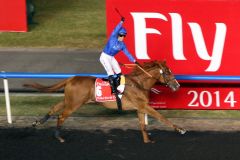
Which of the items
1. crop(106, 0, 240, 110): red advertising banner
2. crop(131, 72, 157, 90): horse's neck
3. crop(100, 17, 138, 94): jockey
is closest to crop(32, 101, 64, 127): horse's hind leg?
crop(100, 17, 138, 94): jockey

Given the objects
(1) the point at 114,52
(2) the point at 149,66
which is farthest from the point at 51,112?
(2) the point at 149,66

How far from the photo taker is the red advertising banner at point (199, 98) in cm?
1374

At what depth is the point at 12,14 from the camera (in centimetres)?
2484

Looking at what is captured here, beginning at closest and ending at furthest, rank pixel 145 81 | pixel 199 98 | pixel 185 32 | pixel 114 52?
pixel 145 81 → pixel 114 52 → pixel 185 32 → pixel 199 98

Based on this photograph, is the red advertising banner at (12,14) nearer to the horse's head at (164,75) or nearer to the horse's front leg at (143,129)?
the horse's head at (164,75)

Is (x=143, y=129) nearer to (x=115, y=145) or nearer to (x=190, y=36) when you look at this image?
(x=115, y=145)

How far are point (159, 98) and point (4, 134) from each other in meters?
3.93

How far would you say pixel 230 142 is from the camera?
11.4m

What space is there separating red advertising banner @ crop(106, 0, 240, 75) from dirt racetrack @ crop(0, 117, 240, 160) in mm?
1593

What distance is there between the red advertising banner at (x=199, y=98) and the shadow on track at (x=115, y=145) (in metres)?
1.84

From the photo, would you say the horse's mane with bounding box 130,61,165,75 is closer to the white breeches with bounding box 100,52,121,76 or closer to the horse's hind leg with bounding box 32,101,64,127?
the white breeches with bounding box 100,52,121,76

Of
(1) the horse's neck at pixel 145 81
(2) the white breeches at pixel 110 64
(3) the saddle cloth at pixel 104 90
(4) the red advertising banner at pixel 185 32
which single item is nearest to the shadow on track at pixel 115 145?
(3) the saddle cloth at pixel 104 90

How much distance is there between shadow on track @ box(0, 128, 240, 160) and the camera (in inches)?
421

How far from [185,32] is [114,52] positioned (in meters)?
2.26
